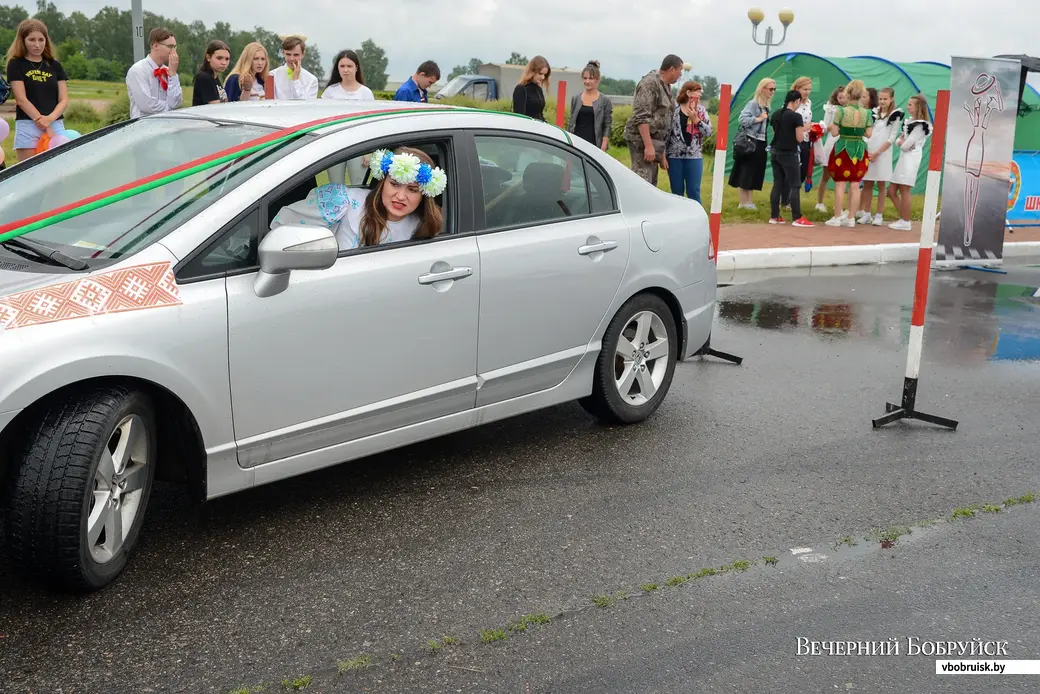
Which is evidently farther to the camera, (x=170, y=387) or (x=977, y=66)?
(x=977, y=66)

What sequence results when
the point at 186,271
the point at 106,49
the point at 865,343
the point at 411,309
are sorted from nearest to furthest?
the point at 186,271
the point at 411,309
the point at 865,343
the point at 106,49

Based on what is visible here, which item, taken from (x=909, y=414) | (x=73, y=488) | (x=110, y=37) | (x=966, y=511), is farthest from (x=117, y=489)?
(x=110, y=37)

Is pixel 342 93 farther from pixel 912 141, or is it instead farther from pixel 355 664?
pixel 912 141

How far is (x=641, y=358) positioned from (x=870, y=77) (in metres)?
15.6

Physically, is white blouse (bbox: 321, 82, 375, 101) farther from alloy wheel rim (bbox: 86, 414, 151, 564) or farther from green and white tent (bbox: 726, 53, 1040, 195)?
green and white tent (bbox: 726, 53, 1040, 195)

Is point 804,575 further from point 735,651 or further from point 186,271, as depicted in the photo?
point 186,271

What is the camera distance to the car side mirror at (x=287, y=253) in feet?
12.9

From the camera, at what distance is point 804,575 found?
4.18 metres

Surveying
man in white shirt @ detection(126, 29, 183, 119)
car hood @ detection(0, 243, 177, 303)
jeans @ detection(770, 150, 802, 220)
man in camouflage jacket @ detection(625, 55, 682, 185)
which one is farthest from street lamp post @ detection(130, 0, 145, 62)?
car hood @ detection(0, 243, 177, 303)

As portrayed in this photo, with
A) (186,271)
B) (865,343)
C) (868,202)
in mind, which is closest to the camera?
(186,271)

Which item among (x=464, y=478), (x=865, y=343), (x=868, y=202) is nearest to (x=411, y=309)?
(x=464, y=478)

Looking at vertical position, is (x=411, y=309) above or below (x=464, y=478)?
above

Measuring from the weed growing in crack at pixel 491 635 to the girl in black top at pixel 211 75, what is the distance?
24.3ft

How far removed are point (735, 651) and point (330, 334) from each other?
181 cm
